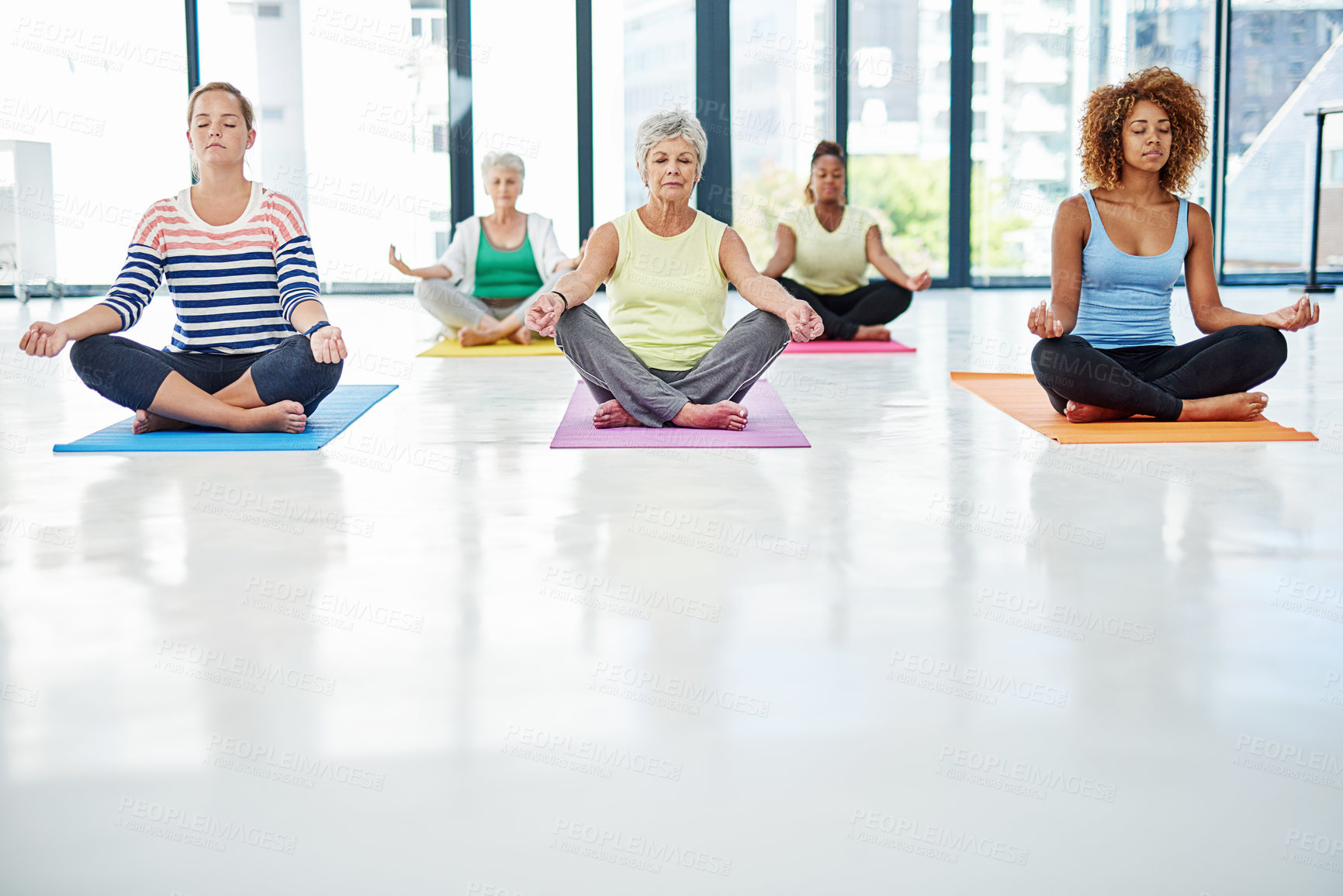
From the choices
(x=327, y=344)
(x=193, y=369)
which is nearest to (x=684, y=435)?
(x=327, y=344)

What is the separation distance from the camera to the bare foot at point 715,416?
3.14m

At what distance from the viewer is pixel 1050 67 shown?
8.71 metres

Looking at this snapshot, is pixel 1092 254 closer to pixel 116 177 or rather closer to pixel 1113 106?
pixel 1113 106

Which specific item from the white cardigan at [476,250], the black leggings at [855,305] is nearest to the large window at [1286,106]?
the black leggings at [855,305]

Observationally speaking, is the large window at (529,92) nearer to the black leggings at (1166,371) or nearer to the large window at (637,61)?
the large window at (637,61)

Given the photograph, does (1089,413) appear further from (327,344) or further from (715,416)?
(327,344)

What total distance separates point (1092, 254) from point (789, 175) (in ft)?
18.2

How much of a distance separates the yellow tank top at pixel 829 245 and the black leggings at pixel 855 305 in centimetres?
6

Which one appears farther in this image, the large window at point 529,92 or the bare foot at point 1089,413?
the large window at point 529,92

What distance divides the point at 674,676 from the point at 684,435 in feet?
5.29

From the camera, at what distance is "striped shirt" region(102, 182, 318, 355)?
3105 millimetres

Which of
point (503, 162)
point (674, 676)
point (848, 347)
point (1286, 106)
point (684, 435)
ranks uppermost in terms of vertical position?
point (1286, 106)

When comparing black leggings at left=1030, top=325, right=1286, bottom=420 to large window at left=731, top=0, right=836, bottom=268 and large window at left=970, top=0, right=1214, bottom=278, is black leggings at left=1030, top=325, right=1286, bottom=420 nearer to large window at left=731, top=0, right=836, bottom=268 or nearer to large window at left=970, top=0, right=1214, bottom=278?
large window at left=731, top=0, right=836, bottom=268

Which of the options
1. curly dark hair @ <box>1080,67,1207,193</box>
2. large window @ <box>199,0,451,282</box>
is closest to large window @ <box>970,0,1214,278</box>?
large window @ <box>199,0,451,282</box>
